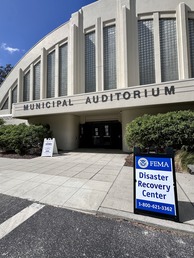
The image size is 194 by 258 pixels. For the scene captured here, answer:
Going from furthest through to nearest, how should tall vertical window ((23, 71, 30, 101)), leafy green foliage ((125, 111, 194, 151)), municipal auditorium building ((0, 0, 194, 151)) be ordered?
tall vertical window ((23, 71, 30, 101))
municipal auditorium building ((0, 0, 194, 151))
leafy green foliage ((125, 111, 194, 151))

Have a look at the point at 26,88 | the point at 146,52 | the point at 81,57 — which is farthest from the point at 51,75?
the point at 146,52

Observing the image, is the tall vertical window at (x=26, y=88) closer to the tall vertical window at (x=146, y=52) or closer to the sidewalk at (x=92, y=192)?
the tall vertical window at (x=146, y=52)

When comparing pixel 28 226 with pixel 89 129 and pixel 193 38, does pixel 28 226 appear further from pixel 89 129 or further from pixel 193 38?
pixel 193 38

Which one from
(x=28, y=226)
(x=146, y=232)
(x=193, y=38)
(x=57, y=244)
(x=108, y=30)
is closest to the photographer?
(x=57, y=244)

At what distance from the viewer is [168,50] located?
37.3 feet

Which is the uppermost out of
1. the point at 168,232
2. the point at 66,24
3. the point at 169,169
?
the point at 66,24

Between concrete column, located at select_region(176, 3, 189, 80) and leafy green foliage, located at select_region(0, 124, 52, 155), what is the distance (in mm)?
11678

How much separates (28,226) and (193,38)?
14824mm

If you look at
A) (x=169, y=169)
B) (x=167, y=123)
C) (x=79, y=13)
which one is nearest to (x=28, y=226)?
(x=169, y=169)

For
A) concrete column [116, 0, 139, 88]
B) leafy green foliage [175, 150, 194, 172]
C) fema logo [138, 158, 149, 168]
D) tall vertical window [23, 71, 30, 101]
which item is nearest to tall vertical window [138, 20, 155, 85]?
concrete column [116, 0, 139, 88]

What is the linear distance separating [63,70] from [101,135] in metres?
7.41

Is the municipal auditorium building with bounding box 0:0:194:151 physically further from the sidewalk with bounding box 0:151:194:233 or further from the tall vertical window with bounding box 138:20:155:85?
the sidewalk with bounding box 0:151:194:233

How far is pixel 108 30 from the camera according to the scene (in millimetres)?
12852

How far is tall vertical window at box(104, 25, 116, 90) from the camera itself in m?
12.5
